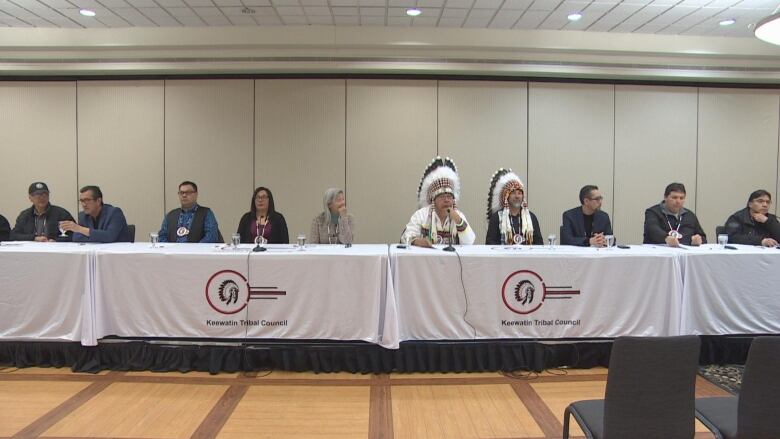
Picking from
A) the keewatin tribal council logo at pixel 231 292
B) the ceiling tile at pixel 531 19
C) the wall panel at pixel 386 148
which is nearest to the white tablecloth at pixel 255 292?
the keewatin tribal council logo at pixel 231 292

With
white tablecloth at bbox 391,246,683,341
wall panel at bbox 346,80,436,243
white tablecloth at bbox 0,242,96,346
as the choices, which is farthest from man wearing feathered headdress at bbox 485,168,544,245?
white tablecloth at bbox 0,242,96,346

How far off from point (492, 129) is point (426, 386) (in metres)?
3.79

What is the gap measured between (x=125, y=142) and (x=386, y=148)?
3.43 metres

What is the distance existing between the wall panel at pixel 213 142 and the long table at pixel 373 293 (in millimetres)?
2772

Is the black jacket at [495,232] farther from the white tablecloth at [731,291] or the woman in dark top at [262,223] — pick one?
the woman in dark top at [262,223]

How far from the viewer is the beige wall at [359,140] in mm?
5750

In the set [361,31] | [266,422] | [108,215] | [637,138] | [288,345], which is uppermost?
[361,31]

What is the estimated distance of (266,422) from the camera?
2.52m

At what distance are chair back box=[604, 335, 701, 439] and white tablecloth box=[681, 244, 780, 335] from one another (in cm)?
195

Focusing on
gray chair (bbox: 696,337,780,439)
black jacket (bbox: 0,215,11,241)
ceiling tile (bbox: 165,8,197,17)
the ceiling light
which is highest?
ceiling tile (bbox: 165,8,197,17)

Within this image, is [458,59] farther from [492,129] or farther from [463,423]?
[463,423]

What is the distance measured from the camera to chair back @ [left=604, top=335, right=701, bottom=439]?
58.4 inches

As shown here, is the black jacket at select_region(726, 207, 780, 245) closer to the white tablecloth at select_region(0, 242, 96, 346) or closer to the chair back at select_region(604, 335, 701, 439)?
the chair back at select_region(604, 335, 701, 439)

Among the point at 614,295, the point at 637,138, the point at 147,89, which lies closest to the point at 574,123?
the point at 637,138
